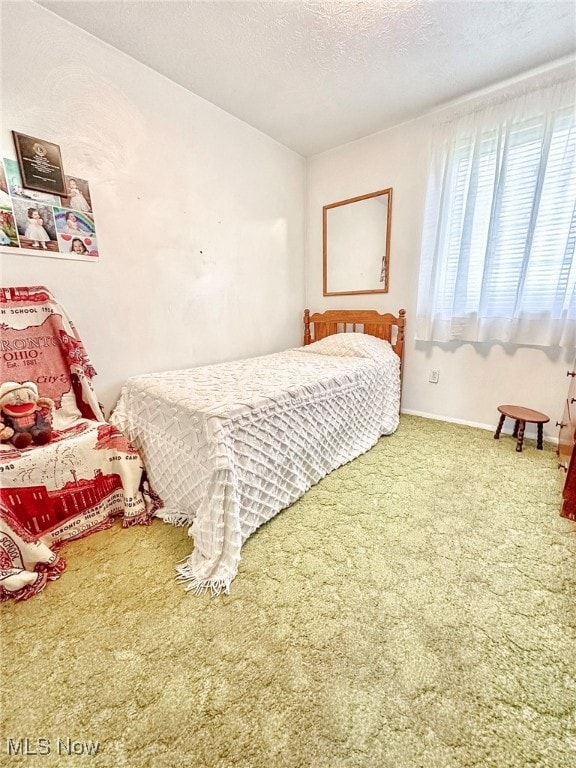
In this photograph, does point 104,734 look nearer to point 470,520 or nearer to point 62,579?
point 62,579

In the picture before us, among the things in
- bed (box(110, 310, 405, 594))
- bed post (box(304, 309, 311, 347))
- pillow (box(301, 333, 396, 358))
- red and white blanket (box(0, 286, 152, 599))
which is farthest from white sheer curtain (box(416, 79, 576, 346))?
red and white blanket (box(0, 286, 152, 599))

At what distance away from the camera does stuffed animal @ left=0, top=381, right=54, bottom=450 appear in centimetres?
132

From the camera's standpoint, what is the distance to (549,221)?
190cm

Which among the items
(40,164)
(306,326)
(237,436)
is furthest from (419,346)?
(40,164)

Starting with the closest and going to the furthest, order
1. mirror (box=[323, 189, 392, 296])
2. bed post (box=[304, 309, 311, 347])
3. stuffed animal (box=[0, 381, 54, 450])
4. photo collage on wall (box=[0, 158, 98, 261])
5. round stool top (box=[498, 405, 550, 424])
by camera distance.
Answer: stuffed animal (box=[0, 381, 54, 450]), photo collage on wall (box=[0, 158, 98, 261]), round stool top (box=[498, 405, 550, 424]), mirror (box=[323, 189, 392, 296]), bed post (box=[304, 309, 311, 347])

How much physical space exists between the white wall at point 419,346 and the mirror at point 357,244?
0.07 meters

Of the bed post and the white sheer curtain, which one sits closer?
the white sheer curtain

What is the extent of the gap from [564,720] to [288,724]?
0.67 m

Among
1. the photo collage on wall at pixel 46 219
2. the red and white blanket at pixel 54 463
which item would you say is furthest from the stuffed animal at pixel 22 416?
the photo collage on wall at pixel 46 219

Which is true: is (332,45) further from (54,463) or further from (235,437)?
(54,463)

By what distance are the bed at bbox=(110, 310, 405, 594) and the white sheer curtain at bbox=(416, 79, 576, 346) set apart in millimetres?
863

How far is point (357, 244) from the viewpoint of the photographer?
9.22 ft

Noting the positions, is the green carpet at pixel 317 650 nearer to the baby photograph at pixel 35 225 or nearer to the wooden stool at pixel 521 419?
the wooden stool at pixel 521 419

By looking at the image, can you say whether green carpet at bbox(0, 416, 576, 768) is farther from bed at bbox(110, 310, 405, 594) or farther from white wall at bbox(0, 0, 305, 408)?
white wall at bbox(0, 0, 305, 408)
